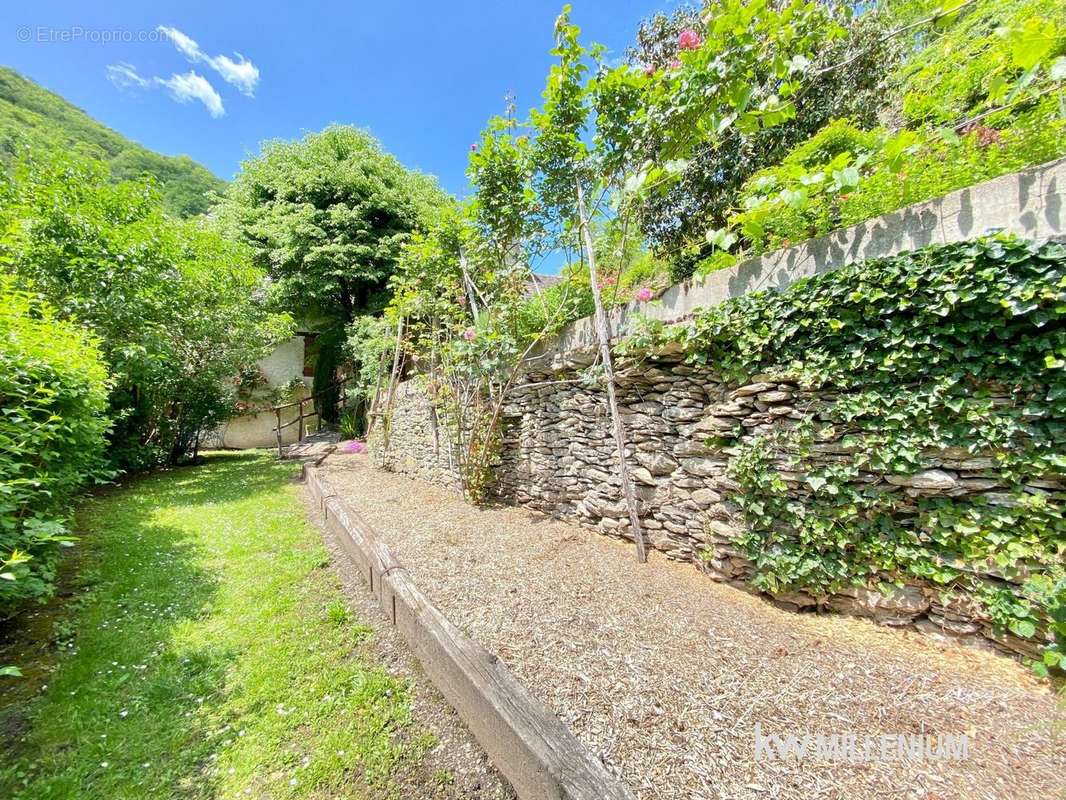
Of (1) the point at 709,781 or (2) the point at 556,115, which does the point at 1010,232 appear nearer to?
(1) the point at 709,781

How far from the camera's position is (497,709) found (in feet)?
5.51

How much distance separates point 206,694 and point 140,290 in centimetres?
694

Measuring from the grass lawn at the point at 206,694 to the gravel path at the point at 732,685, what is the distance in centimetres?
69

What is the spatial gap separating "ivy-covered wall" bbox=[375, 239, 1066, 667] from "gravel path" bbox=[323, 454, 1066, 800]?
246 millimetres

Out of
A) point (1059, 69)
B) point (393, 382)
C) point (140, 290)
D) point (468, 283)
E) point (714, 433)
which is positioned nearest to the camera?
point (1059, 69)

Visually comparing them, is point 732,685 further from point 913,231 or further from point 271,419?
point 271,419

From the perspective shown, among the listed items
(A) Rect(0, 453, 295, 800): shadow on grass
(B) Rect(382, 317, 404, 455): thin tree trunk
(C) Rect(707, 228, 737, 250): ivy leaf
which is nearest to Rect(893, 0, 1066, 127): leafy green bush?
(C) Rect(707, 228, 737, 250): ivy leaf

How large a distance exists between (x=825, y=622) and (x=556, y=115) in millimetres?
4561

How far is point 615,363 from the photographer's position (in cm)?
339

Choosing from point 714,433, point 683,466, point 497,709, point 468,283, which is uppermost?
point 468,283

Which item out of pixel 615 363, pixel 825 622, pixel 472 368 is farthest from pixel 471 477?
pixel 825 622

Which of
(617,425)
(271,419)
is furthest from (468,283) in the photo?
(271,419)

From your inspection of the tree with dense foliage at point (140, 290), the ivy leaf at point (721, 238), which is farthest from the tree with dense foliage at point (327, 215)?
the ivy leaf at point (721, 238)

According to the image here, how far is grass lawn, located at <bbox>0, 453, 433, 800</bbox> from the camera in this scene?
5.44ft
